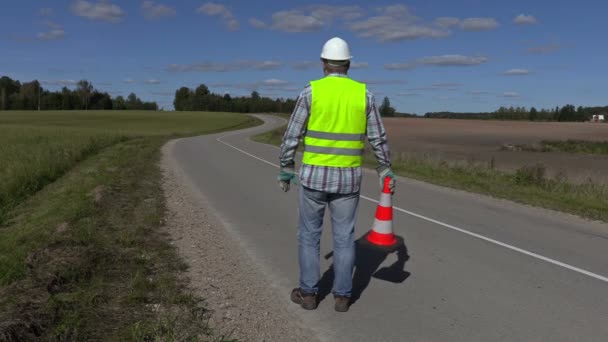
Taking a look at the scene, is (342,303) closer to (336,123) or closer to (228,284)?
(228,284)

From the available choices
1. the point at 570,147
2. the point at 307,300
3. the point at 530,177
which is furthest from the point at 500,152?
the point at 307,300

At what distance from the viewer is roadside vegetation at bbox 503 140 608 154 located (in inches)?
1432

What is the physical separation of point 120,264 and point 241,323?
72.5 inches

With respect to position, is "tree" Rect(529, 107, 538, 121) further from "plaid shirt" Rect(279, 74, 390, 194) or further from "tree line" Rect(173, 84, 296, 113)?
"plaid shirt" Rect(279, 74, 390, 194)

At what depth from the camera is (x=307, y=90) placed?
3.72 metres

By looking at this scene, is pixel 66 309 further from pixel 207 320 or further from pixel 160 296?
pixel 207 320

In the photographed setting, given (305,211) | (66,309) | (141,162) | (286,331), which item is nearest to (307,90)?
(305,211)

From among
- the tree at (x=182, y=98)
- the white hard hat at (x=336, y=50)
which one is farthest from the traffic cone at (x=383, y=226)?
the tree at (x=182, y=98)

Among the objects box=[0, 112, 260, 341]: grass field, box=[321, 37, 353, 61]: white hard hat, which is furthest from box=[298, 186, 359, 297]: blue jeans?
box=[321, 37, 353, 61]: white hard hat

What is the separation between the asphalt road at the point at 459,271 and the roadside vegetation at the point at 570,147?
30.7 metres

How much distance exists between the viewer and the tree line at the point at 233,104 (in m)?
141

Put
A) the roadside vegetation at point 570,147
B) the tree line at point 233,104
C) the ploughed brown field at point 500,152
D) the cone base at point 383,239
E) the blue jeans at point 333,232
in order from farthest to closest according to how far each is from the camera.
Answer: the tree line at point 233,104
the roadside vegetation at point 570,147
the ploughed brown field at point 500,152
the cone base at point 383,239
the blue jeans at point 333,232

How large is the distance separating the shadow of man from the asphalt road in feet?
0.07

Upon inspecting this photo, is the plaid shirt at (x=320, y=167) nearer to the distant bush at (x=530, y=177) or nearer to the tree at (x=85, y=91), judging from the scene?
the distant bush at (x=530, y=177)
